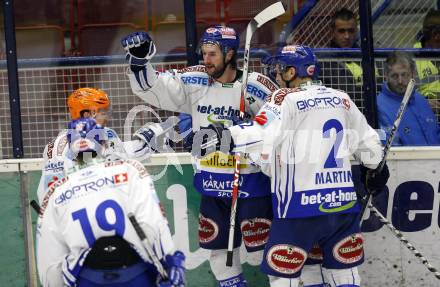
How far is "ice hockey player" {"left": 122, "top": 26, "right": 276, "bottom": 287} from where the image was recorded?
261 inches

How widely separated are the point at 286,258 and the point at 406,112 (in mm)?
1523

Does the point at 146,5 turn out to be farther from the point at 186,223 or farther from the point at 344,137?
the point at 344,137

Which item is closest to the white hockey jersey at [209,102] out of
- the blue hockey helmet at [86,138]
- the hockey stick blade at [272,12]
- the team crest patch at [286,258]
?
the hockey stick blade at [272,12]

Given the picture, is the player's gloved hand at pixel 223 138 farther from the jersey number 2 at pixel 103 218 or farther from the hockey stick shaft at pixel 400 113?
the jersey number 2 at pixel 103 218

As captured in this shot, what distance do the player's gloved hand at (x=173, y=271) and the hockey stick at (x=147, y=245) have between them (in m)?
0.02

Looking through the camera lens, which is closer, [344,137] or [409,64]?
[344,137]

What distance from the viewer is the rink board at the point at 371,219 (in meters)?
7.15

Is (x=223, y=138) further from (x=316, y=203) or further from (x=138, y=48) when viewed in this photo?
(x=138, y=48)

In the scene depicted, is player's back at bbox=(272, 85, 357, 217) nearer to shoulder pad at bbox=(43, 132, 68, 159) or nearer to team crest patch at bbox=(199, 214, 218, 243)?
team crest patch at bbox=(199, 214, 218, 243)

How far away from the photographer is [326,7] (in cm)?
817

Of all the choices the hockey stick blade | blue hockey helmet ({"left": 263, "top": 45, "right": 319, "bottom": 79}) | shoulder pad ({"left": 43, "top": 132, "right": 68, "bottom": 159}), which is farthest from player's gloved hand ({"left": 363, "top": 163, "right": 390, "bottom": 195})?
shoulder pad ({"left": 43, "top": 132, "right": 68, "bottom": 159})

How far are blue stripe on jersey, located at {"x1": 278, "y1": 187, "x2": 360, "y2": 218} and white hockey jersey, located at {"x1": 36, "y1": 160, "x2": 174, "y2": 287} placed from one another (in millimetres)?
1180

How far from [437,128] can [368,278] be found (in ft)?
3.23

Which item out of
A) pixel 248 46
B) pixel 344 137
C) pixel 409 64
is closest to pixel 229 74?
pixel 248 46
